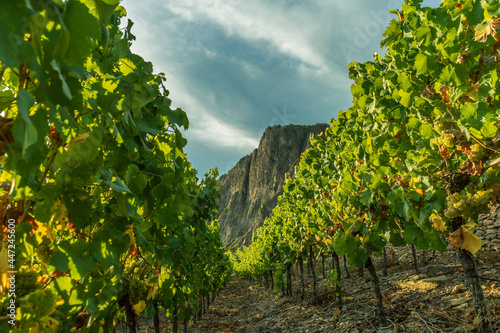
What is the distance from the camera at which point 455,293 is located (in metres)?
4.48

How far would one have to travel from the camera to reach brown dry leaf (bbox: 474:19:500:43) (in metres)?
1.92

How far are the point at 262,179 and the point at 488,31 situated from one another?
84732 millimetres

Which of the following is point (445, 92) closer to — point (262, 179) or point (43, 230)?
point (43, 230)

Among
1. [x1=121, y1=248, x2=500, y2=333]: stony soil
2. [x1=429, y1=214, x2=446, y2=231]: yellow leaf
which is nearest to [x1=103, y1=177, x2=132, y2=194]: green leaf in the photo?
[x1=429, y1=214, x2=446, y2=231]: yellow leaf

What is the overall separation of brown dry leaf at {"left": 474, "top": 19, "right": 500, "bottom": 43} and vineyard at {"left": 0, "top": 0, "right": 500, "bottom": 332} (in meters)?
0.01

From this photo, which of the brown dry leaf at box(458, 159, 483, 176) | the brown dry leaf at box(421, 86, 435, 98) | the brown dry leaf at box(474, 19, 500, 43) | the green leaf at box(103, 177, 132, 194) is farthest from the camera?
the brown dry leaf at box(421, 86, 435, 98)

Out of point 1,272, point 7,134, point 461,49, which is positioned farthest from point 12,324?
point 461,49

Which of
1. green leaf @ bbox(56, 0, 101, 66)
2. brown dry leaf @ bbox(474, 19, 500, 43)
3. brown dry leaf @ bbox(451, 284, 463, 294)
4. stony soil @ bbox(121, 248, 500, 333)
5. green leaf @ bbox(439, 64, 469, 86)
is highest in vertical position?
brown dry leaf @ bbox(474, 19, 500, 43)

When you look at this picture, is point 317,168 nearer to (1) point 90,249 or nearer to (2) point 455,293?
(2) point 455,293

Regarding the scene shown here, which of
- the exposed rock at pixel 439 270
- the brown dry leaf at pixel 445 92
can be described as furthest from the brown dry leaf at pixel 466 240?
the exposed rock at pixel 439 270

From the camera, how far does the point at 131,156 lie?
70.6 inches

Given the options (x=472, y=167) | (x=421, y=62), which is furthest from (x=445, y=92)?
(x=472, y=167)

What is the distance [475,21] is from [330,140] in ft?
14.5

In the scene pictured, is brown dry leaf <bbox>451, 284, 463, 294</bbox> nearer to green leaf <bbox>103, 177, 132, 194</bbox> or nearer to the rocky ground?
the rocky ground
